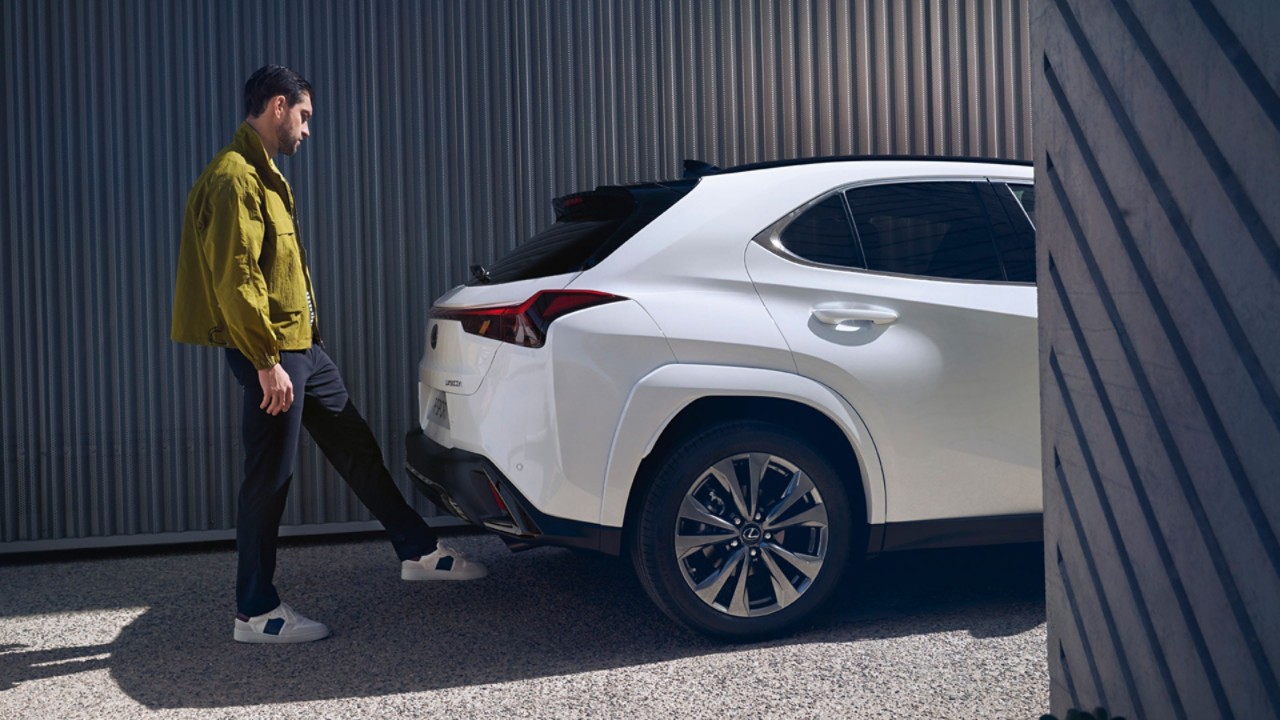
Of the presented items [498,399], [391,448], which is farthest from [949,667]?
[391,448]

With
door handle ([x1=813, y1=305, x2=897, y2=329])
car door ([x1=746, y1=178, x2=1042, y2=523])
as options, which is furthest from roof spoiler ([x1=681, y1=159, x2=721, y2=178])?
door handle ([x1=813, y1=305, x2=897, y2=329])

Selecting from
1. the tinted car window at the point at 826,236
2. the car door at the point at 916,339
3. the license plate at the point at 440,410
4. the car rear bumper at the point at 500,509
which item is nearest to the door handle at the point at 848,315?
the car door at the point at 916,339

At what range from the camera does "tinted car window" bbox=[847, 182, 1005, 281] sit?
14.6 feet

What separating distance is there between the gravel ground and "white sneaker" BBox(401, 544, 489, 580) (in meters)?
0.11

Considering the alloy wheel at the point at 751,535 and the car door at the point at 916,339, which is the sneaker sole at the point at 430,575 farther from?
the car door at the point at 916,339

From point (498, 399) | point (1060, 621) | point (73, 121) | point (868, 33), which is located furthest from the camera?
point (868, 33)

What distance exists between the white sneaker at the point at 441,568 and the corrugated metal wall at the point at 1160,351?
9.17ft

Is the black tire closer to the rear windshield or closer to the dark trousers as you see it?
the rear windshield

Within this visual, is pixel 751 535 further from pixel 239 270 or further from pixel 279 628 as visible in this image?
pixel 239 270

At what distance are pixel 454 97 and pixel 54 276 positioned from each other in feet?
7.56

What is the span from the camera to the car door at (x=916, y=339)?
427 centimetres

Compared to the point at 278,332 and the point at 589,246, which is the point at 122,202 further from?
the point at 589,246

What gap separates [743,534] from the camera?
4207mm

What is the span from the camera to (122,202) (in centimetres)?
630
